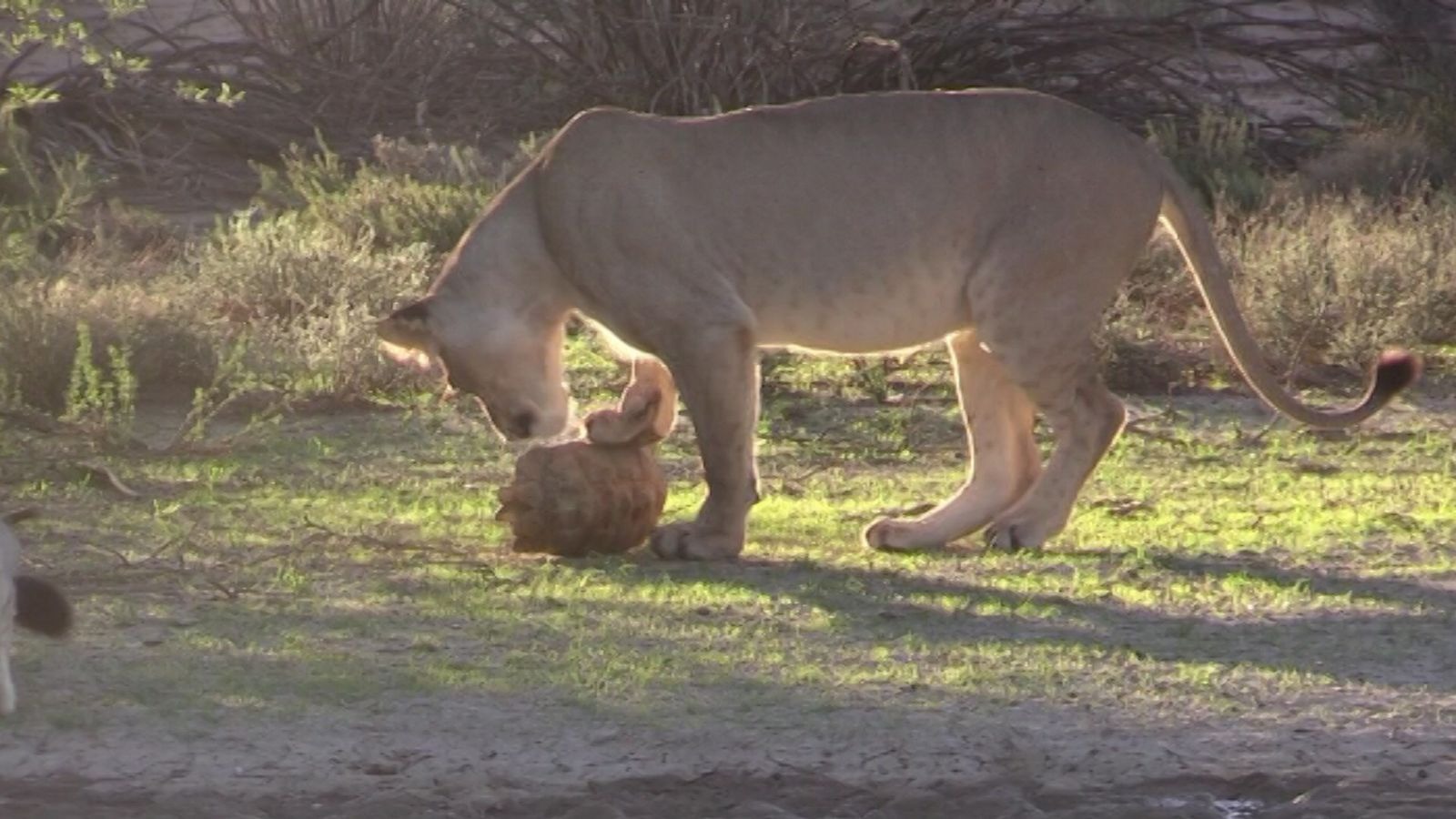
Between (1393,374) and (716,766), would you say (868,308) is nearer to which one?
(1393,374)

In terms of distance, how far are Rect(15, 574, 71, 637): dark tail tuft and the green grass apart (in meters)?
0.11

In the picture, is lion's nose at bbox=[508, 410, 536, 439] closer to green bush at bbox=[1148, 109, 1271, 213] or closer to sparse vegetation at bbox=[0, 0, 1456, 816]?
sparse vegetation at bbox=[0, 0, 1456, 816]

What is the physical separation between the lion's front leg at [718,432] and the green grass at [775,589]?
9 centimetres

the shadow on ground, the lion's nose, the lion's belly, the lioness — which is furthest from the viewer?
the lion's nose

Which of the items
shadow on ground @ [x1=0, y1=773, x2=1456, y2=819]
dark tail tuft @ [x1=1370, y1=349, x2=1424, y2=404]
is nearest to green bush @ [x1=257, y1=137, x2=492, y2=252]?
dark tail tuft @ [x1=1370, y1=349, x2=1424, y2=404]

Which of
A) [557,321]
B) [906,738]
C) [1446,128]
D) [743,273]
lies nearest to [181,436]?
[557,321]

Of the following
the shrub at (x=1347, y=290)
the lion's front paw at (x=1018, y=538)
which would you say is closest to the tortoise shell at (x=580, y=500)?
the lion's front paw at (x=1018, y=538)

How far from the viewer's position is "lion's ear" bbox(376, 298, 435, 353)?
7824mm

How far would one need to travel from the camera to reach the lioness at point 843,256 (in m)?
7.52

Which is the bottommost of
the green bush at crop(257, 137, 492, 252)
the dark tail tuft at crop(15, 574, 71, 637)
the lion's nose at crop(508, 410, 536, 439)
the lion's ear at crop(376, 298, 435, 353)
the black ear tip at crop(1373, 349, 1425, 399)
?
the green bush at crop(257, 137, 492, 252)

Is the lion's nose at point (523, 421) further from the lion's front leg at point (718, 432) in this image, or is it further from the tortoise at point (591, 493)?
the lion's front leg at point (718, 432)

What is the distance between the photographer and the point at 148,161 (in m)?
15.8

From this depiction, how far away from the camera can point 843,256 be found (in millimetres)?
7641

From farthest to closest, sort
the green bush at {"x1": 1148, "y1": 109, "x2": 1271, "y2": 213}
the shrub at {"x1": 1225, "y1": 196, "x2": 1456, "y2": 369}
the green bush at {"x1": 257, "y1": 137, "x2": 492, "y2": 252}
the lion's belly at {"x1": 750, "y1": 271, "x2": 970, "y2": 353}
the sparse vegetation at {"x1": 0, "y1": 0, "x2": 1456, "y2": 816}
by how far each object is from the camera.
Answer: the green bush at {"x1": 1148, "y1": 109, "x2": 1271, "y2": 213} < the green bush at {"x1": 257, "y1": 137, "x2": 492, "y2": 252} < the shrub at {"x1": 1225, "y1": 196, "x2": 1456, "y2": 369} < the lion's belly at {"x1": 750, "y1": 271, "x2": 970, "y2": 353} < the sparse vegetation at {"x1": 0, "y1": 0, "x2": 1456, "y2": 816}
